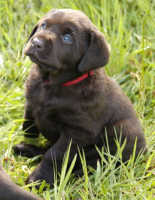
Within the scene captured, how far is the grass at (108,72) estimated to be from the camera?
307cm

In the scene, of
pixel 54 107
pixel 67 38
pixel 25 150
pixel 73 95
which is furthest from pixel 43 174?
pixel 67 38

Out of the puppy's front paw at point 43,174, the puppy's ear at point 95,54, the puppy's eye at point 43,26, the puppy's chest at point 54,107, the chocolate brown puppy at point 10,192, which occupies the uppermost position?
the puppy's eye at point 43,26

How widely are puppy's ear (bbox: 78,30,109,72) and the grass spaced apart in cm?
71

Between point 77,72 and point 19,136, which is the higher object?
point 77,72

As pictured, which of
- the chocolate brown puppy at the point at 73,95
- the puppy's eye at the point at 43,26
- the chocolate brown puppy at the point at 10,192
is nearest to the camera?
the chocolate brown puppy at the point at 10,192

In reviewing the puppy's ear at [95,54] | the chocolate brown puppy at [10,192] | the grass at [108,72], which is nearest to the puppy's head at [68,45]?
the puppy's ear at [95,54]

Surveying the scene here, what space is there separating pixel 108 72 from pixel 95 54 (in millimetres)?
1200

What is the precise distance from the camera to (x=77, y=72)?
126 inches

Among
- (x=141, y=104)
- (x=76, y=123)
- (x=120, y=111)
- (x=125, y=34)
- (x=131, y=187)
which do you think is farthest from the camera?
(x=125, y=34)

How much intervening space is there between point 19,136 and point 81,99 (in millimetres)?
800

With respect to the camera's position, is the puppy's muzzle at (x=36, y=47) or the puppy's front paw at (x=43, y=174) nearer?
the puppy's muzzle at (x=36, y=47)

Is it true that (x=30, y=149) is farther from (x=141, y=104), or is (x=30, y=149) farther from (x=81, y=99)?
(x=141, y=104)

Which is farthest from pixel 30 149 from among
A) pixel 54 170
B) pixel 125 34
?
pixel 125 34

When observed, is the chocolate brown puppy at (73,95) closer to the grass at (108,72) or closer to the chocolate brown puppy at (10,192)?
the grass at (108,72)
